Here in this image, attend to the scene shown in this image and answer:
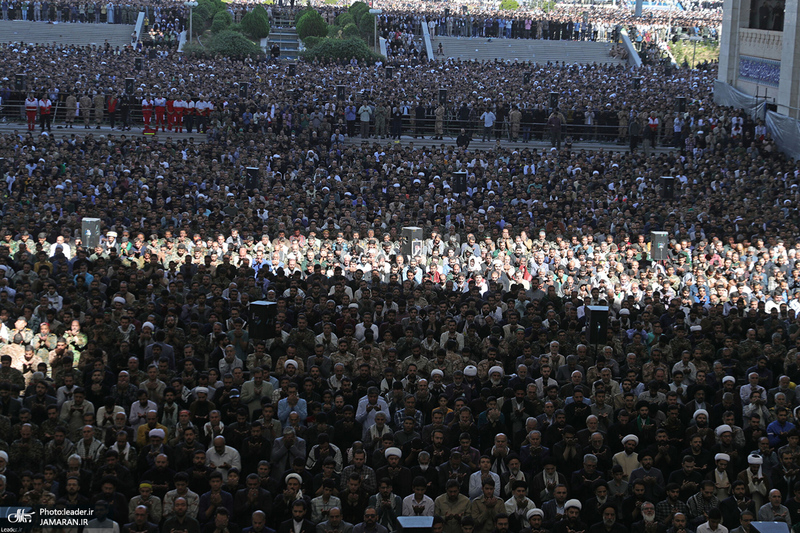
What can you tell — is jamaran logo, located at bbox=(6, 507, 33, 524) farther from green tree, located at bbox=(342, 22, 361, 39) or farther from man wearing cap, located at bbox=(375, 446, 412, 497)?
green tree, located at bbox=(342, 22, 361, 39)

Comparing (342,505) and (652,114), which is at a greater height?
(652,114)

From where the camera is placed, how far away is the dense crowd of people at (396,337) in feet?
35.7

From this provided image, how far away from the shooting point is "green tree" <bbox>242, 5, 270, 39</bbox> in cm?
5519

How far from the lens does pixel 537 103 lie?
1519 inches

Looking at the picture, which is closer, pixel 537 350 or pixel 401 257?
pixel 537 350

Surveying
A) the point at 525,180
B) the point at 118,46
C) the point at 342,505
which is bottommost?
the point at 342,505

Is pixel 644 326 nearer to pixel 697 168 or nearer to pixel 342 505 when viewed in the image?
pixel 342 505

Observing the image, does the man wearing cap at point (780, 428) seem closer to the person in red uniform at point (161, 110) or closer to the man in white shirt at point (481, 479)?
the man in white shirt at point (481, 479)

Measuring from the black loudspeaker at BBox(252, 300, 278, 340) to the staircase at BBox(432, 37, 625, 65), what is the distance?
133 ft

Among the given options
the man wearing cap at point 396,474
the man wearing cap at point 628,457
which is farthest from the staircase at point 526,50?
the man wearing cap at point 396,474

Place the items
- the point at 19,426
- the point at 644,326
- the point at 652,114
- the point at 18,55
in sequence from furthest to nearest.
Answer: the point at 18,55
the point at 652,114
the point at 644,326
the point at 19,426

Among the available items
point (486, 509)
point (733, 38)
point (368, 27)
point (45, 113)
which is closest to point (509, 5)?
point (368, 27)

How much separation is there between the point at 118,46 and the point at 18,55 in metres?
6.82

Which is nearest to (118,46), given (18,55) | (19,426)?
(18,55)
